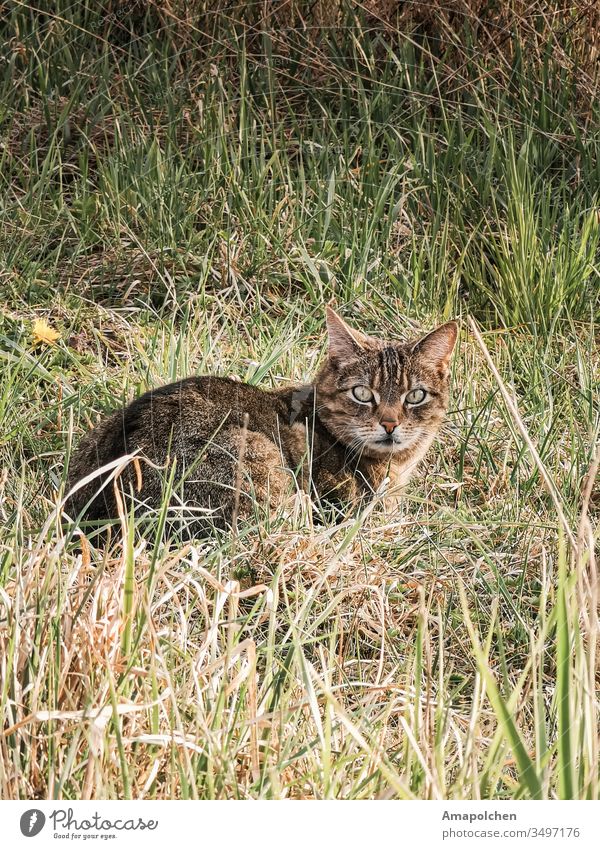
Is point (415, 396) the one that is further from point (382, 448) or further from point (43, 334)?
point (43, 334)

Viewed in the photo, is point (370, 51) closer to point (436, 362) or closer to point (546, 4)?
point (546, 4)

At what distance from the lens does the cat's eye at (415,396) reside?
3320mm

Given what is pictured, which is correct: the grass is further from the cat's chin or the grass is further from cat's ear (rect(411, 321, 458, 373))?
cat's ear (rect(411, 321, 458, 373))

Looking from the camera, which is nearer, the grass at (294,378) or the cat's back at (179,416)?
the grass at (294,378)

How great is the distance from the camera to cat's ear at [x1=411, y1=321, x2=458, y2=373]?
3.28 metres

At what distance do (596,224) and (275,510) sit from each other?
2159 millimetres

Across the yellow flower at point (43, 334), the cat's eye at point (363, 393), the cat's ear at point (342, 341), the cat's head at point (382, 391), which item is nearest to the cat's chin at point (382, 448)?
the cat's head at point (382, 391)

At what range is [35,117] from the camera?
5023mm

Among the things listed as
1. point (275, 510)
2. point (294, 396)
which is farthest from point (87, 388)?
point (275, 510)

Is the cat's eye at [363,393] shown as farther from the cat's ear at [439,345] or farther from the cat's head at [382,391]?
the cat's ear at [439,345]

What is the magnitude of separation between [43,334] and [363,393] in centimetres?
126
